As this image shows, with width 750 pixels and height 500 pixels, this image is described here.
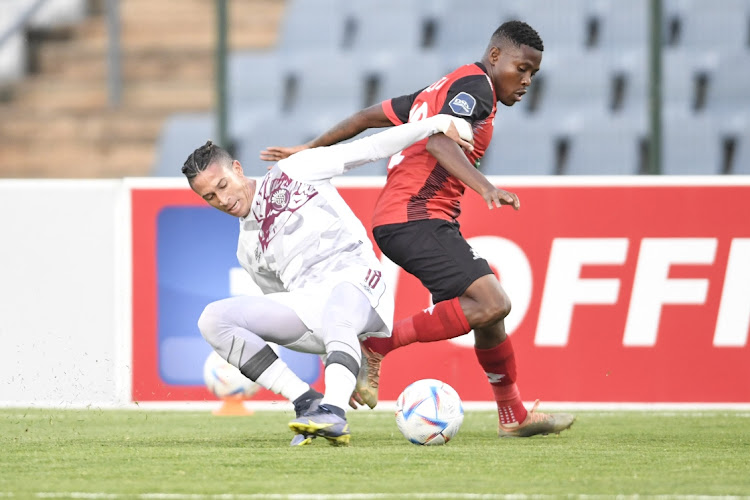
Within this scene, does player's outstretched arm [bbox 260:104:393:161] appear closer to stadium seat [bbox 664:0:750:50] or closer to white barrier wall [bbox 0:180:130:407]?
white barrier wall [bbox 0:180:130:407]

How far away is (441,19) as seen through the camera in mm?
11859

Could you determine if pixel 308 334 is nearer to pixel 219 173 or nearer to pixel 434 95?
pixel 219 173

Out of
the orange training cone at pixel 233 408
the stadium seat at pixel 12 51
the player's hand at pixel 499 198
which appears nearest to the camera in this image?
the player's hand at pixel 499 198

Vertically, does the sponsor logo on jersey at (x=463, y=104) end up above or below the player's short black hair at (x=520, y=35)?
below

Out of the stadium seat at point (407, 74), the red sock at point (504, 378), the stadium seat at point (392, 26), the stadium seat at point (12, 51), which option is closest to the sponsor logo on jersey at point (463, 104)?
the red sock at point (504, 378)

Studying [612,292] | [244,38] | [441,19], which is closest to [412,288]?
[612,292]

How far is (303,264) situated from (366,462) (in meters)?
0.95

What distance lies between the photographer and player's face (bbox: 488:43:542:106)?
5242 mm

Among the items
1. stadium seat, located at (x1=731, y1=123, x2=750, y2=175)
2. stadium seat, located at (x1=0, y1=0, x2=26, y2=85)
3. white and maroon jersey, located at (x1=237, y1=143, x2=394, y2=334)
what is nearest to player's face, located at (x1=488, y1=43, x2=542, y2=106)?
white and maroon jersey, located at (x1=237, y1=143, x2=394, y2=334)

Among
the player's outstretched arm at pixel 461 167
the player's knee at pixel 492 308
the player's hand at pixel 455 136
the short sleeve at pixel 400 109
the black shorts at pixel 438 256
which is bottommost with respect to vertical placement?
the player's knee at pixel 492 308

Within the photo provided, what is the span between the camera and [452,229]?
5.30 meters

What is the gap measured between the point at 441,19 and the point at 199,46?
2.59m

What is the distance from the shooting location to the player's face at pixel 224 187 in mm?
4887

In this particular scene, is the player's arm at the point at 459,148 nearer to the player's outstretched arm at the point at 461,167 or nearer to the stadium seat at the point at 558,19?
the player's outstretched arm at the point at 461,167
